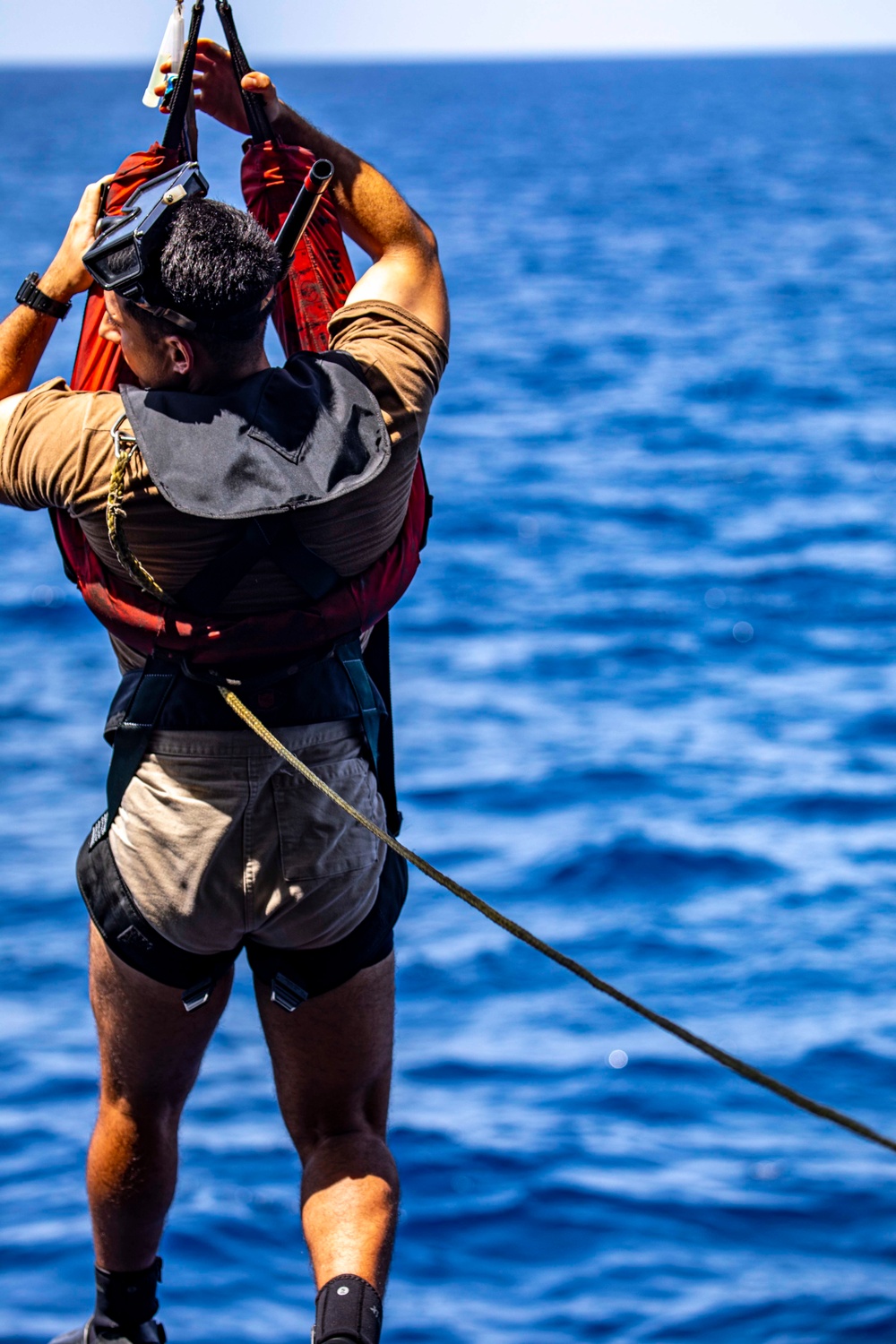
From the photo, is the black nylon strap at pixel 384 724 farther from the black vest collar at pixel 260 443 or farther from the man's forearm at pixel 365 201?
the man's forearm at pixel 365 201

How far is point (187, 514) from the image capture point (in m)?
3.37

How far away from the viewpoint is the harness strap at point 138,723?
369 centimetres

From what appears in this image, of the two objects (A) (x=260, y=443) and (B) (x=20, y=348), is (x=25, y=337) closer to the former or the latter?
(B) (x=20, y=348)

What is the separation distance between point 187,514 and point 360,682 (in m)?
0.60

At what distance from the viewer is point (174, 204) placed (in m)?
3.39

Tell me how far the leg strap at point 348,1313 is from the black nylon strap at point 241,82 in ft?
8.00

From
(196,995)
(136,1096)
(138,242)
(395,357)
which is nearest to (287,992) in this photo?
(196,995)

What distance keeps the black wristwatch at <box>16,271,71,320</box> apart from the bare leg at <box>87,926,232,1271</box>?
4.39ft

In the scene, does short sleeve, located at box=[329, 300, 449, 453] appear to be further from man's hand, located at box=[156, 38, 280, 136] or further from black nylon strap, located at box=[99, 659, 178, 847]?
black nylon strap, located at box=[99, 659, 178, 847]

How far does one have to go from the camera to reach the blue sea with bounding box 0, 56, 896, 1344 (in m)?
12.7

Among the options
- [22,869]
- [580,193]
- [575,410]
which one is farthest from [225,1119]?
[580,193]

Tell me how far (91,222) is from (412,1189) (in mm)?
10936

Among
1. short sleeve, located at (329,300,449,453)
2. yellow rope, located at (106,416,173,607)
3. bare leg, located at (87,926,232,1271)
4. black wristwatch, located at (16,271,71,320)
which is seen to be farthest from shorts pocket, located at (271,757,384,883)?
black wristwatch, located at (16,271,71,320)

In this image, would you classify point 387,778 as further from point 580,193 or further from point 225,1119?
point 580,193
